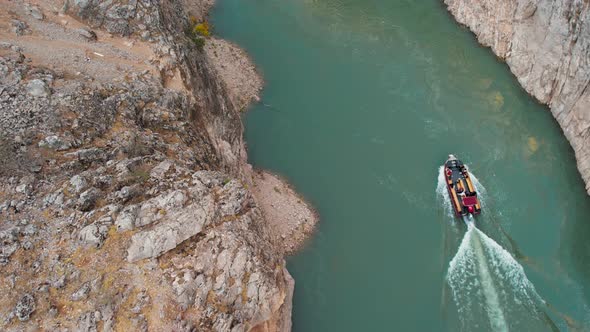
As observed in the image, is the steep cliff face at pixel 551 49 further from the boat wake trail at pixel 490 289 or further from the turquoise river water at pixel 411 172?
the boat wake trail at pixel 490 289

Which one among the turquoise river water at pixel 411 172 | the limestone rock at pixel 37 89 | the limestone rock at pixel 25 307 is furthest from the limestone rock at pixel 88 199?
the turquoise river water at pixel 411 172

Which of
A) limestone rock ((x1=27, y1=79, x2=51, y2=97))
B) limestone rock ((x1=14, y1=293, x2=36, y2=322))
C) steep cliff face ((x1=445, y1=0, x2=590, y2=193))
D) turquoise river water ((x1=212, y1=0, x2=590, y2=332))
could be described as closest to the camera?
limestone rock ((x1=14, y1=293, x2=36, y2=322))

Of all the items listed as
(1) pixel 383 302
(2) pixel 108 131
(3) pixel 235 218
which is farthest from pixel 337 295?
(2) pixel 108 131

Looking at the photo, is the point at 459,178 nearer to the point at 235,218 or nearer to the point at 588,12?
the point at 588,12

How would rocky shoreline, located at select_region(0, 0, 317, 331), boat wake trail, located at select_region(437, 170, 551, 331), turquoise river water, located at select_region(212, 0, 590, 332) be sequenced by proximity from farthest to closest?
1. turquoise river water, located at select_region(212, 0, 590, 332)
2. boat wake trail, located at select_region(437, 170, 551, 331)
3. rocky shoreline, located at select_region(0, 0, 317, 331)

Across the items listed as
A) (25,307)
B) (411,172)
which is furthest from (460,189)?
(25,307)

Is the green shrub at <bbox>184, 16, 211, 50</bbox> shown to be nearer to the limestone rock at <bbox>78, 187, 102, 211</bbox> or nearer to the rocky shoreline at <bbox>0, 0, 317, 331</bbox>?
the rocky shoreline at <bbox>0, 0, 317, 331</bbox>

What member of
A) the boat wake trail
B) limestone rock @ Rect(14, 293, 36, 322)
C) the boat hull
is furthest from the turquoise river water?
limestone rock @ Rect(14, 293, 36, 322)
